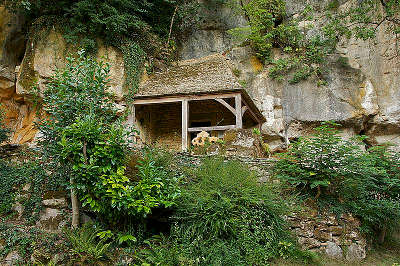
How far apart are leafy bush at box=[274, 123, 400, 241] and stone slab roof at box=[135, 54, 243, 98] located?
511cm

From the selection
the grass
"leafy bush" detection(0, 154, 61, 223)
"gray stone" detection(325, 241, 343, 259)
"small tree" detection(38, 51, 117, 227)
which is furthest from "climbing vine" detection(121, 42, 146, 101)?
the grass

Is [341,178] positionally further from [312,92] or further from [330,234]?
[312,92]

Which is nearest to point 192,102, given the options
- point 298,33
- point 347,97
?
point 298,33

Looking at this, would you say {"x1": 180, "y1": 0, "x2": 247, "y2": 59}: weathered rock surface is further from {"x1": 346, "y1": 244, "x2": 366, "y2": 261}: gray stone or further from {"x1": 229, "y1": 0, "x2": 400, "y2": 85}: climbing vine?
{"x1": 346, "y1": 244, "x2": 366, "y2": 261}: gray stone

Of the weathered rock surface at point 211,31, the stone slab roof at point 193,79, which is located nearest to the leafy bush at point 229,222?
the stone slab roof at point 193,79

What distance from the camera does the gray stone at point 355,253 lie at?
23.8 ft

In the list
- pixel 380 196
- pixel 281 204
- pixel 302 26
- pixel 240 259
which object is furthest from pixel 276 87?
pixel 240 259

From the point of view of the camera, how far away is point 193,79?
13.9 meters

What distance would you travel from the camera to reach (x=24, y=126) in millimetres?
14430

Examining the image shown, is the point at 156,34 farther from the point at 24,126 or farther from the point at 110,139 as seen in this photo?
the point at 110,139

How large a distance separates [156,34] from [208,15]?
12.6 ft

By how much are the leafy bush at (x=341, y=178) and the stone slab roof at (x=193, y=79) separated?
16.8 feet

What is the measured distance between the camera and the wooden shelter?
41.5 feet

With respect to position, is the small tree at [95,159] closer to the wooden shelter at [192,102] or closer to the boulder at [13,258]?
the boulder at [13,258]
